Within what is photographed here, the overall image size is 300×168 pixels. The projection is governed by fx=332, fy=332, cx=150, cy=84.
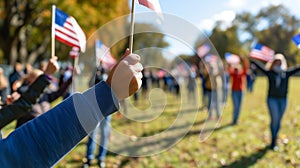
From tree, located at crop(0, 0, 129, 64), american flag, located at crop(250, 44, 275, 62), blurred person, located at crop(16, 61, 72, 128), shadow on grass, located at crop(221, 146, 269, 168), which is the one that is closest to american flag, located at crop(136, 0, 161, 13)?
blurred person, located at crop(16, 61, 72, 128)

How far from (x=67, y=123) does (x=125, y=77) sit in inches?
Answer: 8.5

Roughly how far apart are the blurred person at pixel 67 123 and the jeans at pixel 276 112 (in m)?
5.66

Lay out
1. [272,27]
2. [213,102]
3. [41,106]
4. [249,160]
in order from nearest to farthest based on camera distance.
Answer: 1. [41,106]
2. [249,160]
3. [213,102]
4. [272,27]

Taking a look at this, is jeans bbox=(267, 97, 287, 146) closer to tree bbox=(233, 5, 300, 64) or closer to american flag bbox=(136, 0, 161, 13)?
american flag bbox=(136, 0, 161, 13)

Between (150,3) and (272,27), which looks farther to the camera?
(272,27)

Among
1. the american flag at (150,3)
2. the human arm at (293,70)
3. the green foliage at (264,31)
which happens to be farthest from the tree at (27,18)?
the green foliage at (264,31)

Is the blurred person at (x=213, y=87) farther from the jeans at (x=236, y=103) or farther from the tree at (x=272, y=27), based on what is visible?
the tree at (x=272, y=27)

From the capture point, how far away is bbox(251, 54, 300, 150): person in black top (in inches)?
241

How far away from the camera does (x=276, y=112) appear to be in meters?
6.11

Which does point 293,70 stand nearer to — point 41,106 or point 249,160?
point 249,160

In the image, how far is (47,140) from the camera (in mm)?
948

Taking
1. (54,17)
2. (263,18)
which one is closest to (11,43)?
(54,17)


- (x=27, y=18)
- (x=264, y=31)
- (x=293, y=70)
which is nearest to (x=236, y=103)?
(x=293, y=70)

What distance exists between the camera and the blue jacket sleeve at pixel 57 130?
941 millimetres
